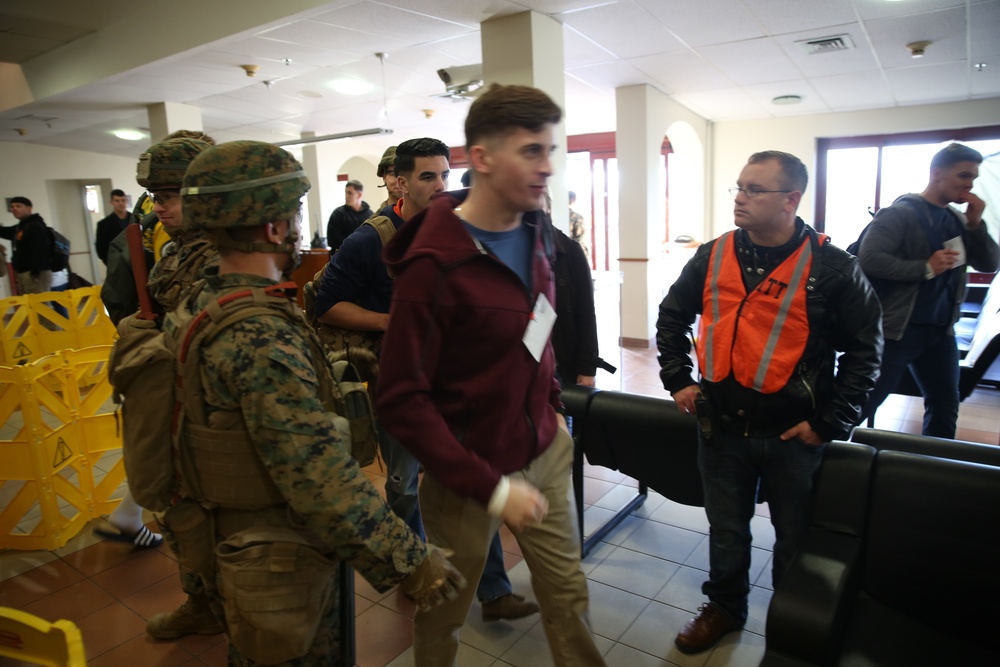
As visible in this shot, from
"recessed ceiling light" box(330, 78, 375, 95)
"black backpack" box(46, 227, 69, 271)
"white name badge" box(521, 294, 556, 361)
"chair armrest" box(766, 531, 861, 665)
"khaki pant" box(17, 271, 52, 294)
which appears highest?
"recessed ceiling light" box(330, 78, 375, 95)

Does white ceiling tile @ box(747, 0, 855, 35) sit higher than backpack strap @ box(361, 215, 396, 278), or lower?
higher

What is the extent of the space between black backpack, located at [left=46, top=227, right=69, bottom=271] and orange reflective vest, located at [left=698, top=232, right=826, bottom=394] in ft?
27.1

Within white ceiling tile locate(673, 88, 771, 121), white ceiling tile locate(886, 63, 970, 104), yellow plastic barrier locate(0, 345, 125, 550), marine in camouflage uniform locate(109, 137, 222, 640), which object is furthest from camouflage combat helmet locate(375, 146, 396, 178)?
white ceiling tile locate(886, 63, 970, 104)

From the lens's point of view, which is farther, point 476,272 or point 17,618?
point 476,272

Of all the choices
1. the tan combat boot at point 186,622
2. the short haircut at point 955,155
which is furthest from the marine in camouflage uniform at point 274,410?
the short haircut at point 955,155

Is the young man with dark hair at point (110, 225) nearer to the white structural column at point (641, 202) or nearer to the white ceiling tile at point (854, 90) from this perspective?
the white structural column at point (641, 202)

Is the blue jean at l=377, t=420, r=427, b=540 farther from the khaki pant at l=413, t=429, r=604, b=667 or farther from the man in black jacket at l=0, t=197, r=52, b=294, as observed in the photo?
the man in black jacket at l=0, t=197, r=52, b=294

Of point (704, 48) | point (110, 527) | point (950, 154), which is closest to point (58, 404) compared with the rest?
point (110, 527)

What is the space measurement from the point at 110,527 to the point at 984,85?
9.12 m

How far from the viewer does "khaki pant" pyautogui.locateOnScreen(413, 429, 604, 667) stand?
142 centimetres

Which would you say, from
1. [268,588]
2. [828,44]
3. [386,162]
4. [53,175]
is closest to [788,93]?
[828,44]

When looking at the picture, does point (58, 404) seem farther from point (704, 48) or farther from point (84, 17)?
point (704, 48)

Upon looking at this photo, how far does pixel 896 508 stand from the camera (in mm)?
1541

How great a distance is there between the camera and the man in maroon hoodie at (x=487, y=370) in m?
1.20
